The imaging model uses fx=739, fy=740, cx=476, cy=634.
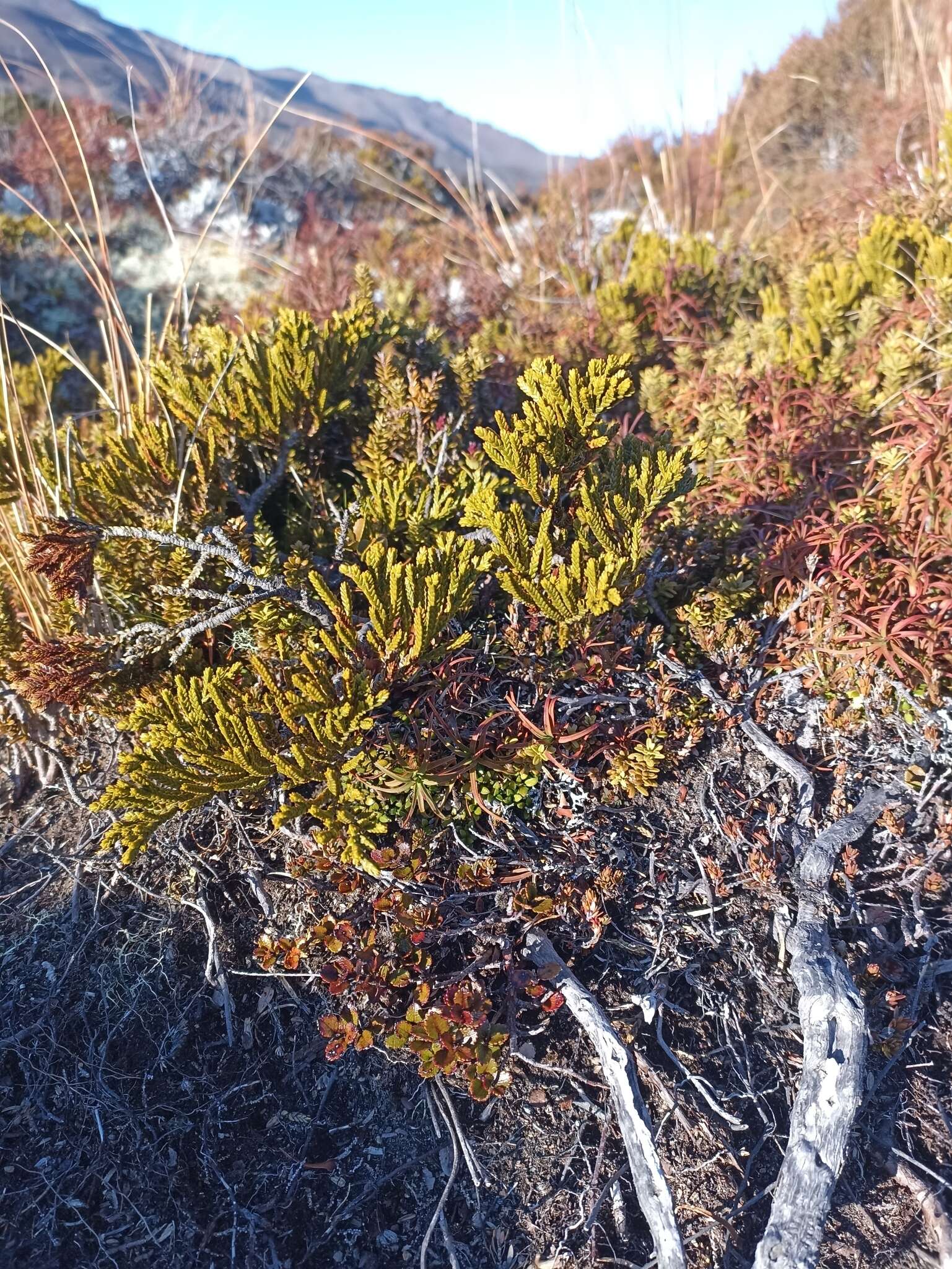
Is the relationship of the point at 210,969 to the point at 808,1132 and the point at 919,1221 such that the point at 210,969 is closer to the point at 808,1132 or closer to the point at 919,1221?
the point at 808,1132

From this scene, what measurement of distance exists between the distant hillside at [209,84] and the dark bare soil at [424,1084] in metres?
7.84

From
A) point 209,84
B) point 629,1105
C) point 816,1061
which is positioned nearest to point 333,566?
point 629,1105

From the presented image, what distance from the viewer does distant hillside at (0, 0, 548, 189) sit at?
38.0ft

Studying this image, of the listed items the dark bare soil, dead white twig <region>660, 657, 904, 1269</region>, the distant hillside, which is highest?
the distant hillside

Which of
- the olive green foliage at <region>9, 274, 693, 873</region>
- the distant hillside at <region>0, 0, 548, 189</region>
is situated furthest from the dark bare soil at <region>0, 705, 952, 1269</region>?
the distant hillside at <region>0, 0, 548, 189</region>

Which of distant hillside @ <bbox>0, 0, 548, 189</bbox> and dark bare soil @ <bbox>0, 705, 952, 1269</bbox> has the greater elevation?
distant hillside @ <bbox>0, 0, 548, 189</bbox>

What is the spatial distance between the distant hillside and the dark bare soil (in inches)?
309

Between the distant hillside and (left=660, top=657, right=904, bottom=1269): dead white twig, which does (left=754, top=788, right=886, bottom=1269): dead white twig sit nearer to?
(left=660, top=657, right=904, bottom=1269): dead white twig

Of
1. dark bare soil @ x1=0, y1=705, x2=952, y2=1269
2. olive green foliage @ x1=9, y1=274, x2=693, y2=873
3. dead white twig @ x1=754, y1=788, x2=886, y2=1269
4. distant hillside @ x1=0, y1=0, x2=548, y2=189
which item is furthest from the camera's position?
distant hillside @ x1=0, y1=0, x2=548, y2=189

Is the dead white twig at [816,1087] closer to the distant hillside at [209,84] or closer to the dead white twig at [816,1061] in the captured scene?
the dead white twig at [816,1061]

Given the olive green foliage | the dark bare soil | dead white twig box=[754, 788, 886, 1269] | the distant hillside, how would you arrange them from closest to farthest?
dead white twig box=[754, 788, 886, 1269] → the dark bare soil → the olive green foliage → the distant hillside

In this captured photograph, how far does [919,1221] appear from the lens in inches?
72.1

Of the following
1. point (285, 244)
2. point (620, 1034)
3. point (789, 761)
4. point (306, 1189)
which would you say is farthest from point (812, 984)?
point (285, 244)

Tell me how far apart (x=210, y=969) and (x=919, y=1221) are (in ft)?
6.44
